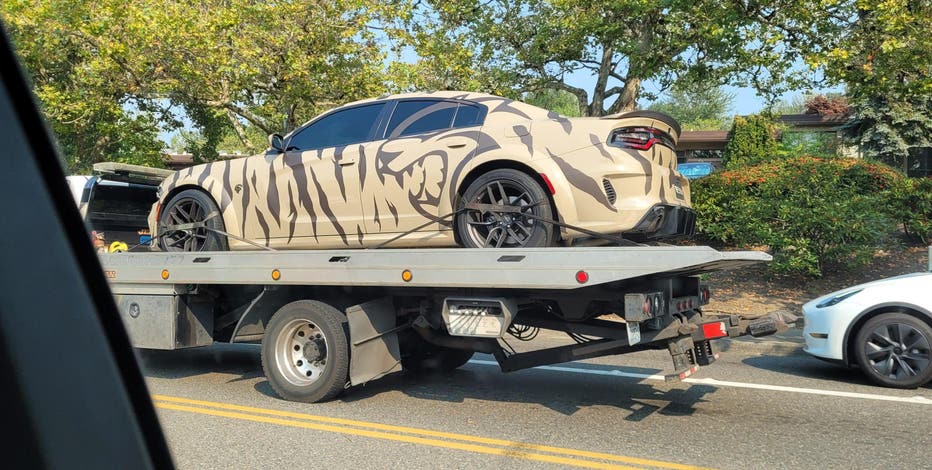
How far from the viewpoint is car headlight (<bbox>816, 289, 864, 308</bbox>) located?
738 centimetres

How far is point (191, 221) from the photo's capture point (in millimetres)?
7500

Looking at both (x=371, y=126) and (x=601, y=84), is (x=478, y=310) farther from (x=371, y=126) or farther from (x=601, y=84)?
(x=601, y=84)

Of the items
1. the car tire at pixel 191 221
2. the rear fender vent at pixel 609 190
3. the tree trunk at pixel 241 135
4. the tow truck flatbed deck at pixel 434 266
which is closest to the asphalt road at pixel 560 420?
the tow truck flatbed deck at pixel 434 266

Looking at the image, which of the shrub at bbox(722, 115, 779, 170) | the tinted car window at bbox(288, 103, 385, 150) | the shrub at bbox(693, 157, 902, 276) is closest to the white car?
the tinted car window at bbox(288, 103, 385, 150)

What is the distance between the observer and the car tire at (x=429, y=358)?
730 centimetres

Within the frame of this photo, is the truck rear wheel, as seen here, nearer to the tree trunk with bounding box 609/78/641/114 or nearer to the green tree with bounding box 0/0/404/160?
the green tree with bounding box 0/0/404/160

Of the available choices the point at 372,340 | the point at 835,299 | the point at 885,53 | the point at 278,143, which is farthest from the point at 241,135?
the point at 835,299

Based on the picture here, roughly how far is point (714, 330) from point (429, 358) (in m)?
2.93

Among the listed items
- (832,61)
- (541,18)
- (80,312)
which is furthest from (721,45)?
(80,312)

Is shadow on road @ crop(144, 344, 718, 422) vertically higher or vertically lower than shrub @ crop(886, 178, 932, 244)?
lower

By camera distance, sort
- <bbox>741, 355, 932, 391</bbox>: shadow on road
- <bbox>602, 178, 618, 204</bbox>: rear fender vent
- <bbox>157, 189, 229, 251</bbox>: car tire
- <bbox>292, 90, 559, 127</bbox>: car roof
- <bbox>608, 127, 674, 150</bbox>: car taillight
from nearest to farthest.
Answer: <bbox>602, 178, 618, 204</bbox>: rear fender vent → <bbox>608, 127, 674, 150</bbox>: car taillight → <bbox>292, 90, 559, 127</bbox>: car roof → <bbox>157, 189, 229, 251</bbox>: car tire → <bbox>741, 355, 932, 391</bbox>: shadow on road

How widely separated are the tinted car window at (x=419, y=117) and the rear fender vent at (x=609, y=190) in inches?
59.7

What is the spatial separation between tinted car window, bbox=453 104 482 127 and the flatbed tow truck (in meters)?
1.27

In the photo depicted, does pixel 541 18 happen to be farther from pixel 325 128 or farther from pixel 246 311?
pixel 246 311
